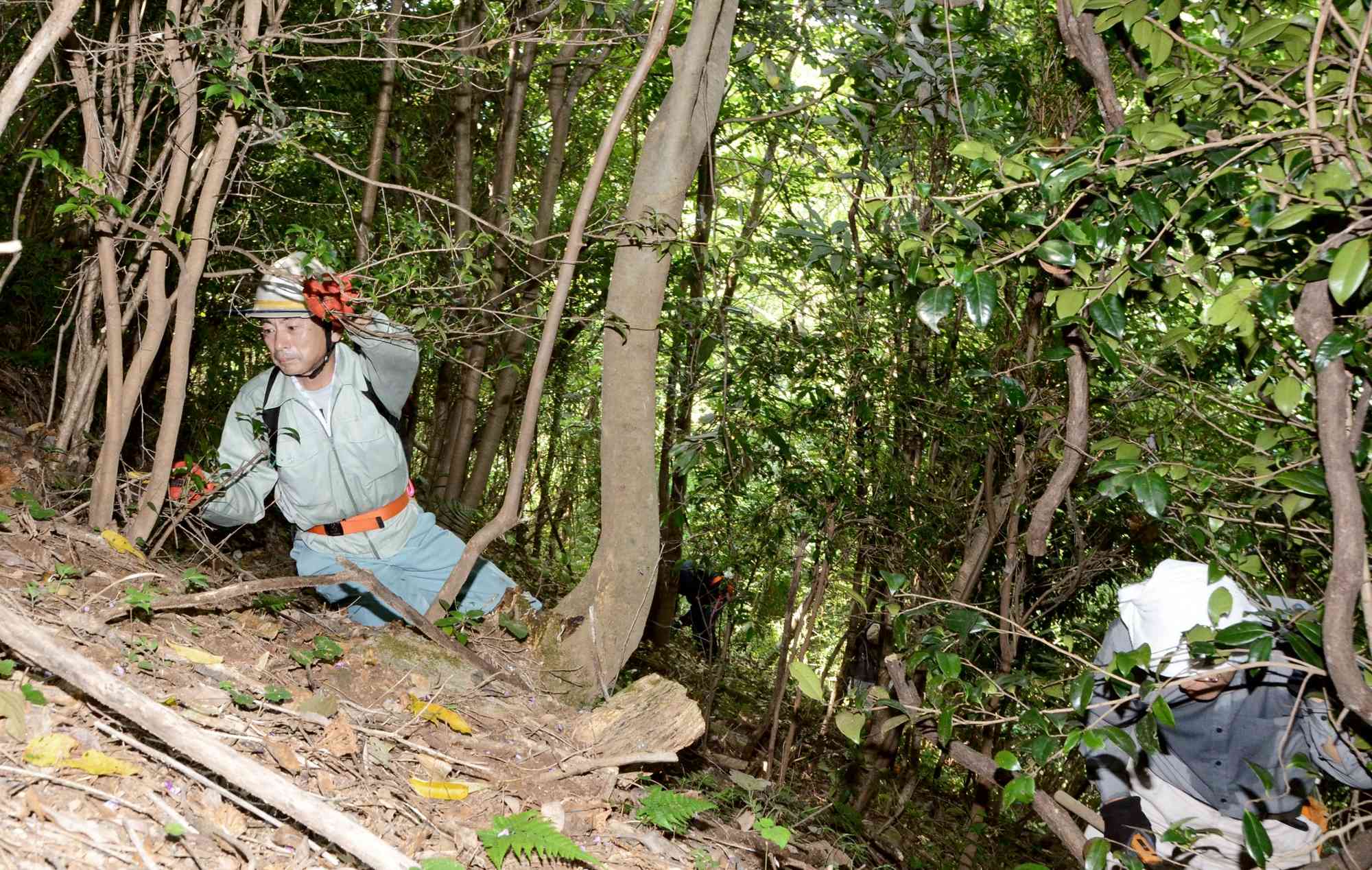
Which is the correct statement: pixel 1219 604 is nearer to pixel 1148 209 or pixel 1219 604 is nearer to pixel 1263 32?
pixel 1148 209

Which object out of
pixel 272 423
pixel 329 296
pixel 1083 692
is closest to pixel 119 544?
pixel 272 423

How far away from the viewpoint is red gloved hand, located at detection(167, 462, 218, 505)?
3871 mm

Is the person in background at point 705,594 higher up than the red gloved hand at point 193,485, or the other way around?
the red gloved hand at point 193,485

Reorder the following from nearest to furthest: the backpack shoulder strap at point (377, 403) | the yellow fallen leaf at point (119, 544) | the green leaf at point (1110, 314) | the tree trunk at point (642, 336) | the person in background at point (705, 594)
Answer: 1. the green leaf at point (1110, 314)
2. the yellow fallen leaf at point (119, 544)
3. the tree trunk at point (642, 336)
4. the backpack shoulder strap at point (377, 403)
5. the person in background at point (705, 594)

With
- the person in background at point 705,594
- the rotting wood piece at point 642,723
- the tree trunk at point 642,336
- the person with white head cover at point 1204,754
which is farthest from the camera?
Result: the person in background at point 705,594

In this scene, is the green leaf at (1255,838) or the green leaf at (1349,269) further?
the green leaf at (1255,838)

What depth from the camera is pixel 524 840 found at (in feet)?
8.37

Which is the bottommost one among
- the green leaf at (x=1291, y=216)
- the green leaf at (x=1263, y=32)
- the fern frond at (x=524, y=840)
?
the fern frond at (x=524, y=840)

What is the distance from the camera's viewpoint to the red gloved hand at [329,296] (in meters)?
3.76

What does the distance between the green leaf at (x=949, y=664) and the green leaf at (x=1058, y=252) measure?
1.17 m

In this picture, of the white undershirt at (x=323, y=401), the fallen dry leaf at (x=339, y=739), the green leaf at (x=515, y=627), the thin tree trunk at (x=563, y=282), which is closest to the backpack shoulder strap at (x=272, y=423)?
the white undershirt at (x=323, y=401)

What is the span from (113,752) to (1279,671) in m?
3.42

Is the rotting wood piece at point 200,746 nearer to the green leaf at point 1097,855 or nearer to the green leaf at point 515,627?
the green leaf at point 1097,855

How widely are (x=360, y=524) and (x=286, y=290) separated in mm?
1139
